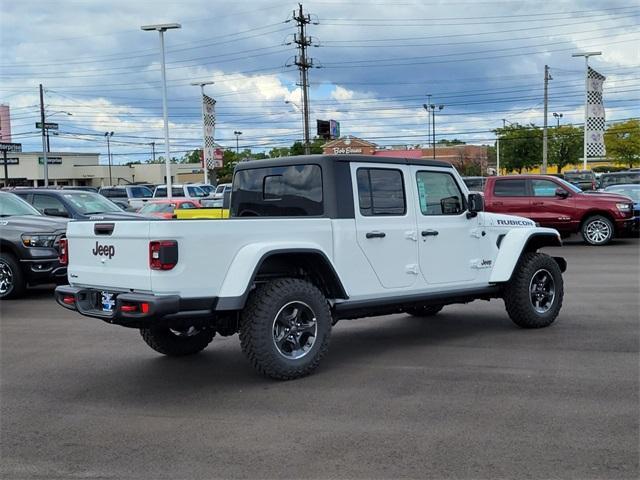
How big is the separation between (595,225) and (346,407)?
48.7 feet

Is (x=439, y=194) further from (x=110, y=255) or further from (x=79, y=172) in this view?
(x=79, y=172)

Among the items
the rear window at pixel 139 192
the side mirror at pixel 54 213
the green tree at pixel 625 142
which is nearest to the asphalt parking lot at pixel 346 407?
the side mirror at pixel 54 213

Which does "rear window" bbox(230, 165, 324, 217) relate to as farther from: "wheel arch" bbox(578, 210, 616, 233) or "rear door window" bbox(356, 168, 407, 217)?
"wheel arch" bbox(578, 210, 616, 233)

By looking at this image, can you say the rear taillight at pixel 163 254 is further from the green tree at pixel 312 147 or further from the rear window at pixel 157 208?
the green tree at pixel 312 147

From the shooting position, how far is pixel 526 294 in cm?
784

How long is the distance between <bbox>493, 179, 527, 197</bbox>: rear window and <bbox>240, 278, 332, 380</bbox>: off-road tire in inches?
534

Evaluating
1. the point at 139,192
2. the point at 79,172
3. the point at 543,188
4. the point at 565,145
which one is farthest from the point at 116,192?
the point at 79,172

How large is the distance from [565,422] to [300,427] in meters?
→ 1.77

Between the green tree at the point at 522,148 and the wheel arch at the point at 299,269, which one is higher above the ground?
the green tree at the point at 522,148

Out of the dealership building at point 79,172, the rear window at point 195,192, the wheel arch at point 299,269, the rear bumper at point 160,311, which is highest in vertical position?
the dealership building at point 79,172

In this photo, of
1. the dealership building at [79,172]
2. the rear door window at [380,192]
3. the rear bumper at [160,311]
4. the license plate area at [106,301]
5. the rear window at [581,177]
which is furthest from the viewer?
the dealership building at [79,172]

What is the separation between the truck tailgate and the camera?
5.45m

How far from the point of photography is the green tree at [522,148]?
76.4 metres

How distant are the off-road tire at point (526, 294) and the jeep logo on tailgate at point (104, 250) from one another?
4319 mm
